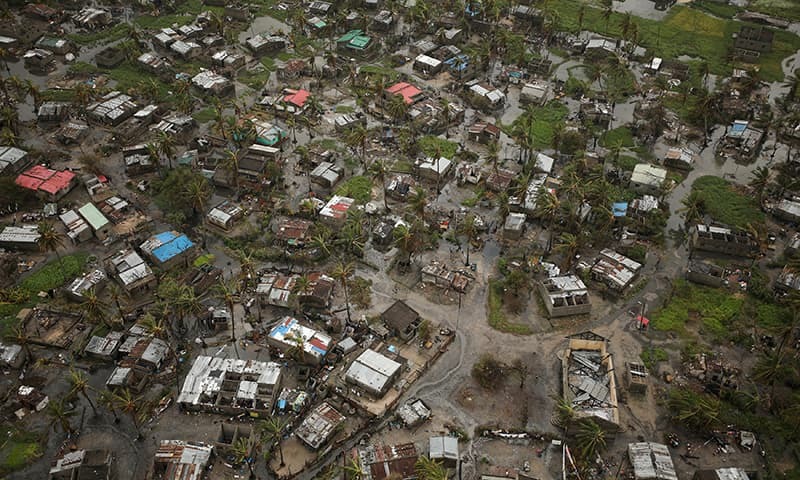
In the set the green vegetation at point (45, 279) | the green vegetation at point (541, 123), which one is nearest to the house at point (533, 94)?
the green vegetation at point (541, 123)

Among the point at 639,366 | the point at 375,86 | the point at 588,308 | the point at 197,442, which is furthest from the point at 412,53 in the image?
the point at 197,442

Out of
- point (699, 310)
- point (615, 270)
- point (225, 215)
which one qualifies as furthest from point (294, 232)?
point (699, 310)

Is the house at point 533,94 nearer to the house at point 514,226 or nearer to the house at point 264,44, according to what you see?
the house at point 514,226

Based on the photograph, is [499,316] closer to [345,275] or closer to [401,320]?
[401,320]

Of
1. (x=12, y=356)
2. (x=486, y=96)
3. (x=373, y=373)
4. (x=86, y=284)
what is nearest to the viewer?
(x=373, y=373)

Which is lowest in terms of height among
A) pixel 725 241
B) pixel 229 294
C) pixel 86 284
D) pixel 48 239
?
pixel 86 284

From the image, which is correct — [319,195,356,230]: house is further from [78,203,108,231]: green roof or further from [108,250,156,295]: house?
[78,203,108,231]: green roof

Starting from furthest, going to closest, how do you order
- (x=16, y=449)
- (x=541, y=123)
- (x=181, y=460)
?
(x=541, y=123) → (x=16, y=449) → (x=181, y=460)
